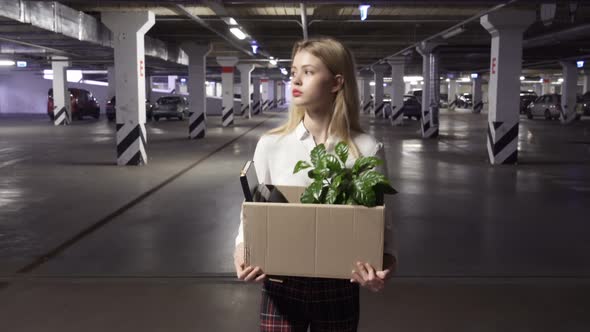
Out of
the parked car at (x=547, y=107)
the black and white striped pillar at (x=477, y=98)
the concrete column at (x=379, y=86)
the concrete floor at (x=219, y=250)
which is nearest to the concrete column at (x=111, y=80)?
the concrete column at (x=379, y=86)

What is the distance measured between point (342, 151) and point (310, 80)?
275 mm

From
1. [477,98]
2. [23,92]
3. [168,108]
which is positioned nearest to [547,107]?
[477,98]

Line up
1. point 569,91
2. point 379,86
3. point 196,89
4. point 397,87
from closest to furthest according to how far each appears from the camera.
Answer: point 196,89 → point 397,87 → point 569,91 → point 379,86

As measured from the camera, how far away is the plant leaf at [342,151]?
1.99 m

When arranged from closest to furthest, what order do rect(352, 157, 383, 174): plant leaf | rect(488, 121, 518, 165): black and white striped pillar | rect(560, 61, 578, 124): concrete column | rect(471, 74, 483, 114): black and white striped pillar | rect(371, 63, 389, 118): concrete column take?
rect(352, 157, 383, 174): plant leaf → rect(488, 121, 518, 165): black and white striped pillar → rect(560, 61, 578, 124): concrete column → rect(371, 63, 389, 118): concrete column → rect(471, 74, 483, 114): black and white striped pillar

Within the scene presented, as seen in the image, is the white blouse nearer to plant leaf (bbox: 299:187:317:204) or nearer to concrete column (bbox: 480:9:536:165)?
plant leaf (bbox: 299:187:317:204)

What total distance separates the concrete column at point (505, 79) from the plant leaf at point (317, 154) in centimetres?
1196

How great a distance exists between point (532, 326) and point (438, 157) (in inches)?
442

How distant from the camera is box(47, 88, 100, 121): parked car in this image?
31.5m

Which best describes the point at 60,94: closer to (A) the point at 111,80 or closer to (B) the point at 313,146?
(A) the point at 111,80

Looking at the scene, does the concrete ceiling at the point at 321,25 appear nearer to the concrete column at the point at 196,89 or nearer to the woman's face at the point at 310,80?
the concrete column at the point at 196,89

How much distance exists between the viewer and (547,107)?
115ft

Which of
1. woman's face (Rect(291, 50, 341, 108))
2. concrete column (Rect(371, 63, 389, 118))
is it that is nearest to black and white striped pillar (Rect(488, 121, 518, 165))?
woman's face (Rect(291, 50, 341, 108))

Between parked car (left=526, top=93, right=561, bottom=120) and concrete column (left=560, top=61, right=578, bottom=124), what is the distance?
5.87 feet
